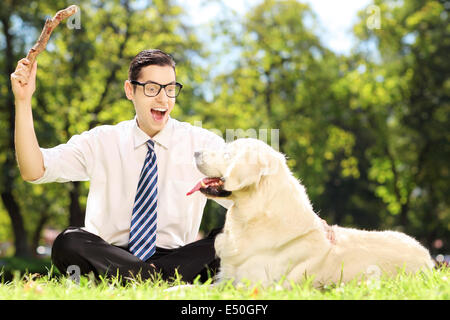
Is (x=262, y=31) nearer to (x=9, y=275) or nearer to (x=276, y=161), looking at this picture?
(x=9, y=275)

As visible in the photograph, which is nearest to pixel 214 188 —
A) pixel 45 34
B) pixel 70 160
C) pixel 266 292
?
pixel 266 292

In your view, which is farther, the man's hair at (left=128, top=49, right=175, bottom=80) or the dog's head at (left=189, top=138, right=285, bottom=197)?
the man's hair at (left=128, top=49, right=175, bottom=80)

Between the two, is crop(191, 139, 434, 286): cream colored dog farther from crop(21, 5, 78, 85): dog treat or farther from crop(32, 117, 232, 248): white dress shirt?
crop(21, 5, 78, 85): dog treat

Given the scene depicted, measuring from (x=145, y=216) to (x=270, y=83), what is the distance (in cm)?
2017

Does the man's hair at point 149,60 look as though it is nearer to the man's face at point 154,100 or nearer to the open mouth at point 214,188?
the man's face at point 154,100

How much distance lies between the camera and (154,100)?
198 inches

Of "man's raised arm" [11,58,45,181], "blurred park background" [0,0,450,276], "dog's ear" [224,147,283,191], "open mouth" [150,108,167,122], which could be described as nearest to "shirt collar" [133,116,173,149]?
"open mouth" [150,108,167,122]

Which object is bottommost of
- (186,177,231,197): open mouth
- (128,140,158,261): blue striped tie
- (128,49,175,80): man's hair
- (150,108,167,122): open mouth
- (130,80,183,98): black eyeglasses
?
(128,140,158,261): blue striped tie


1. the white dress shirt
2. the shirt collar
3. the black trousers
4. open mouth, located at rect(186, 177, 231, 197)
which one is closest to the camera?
open mouth, located at rect(186, 177, 231, 197)

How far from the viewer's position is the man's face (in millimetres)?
5031

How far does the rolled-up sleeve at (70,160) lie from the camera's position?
4.77 m

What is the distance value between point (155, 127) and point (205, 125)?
55.1 feet

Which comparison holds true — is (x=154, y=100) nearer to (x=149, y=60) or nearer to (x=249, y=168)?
(x=149, y=60)
